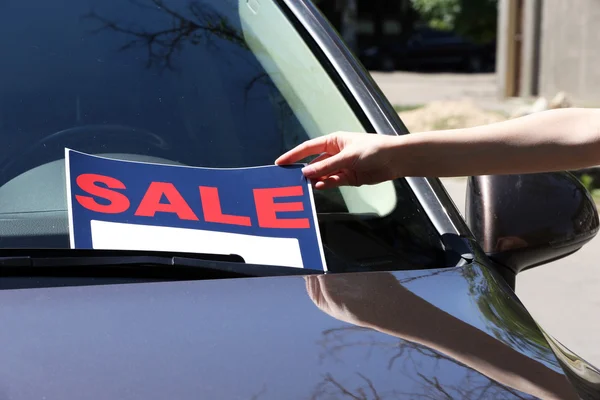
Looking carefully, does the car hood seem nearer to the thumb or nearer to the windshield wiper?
the windshield wiper

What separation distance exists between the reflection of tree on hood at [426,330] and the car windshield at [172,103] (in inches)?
10.6

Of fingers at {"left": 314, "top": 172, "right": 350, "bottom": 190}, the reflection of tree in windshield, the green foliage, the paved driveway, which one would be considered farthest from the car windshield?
the green foliage

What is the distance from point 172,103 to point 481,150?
69cm

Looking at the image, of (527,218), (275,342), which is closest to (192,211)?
(275,342)

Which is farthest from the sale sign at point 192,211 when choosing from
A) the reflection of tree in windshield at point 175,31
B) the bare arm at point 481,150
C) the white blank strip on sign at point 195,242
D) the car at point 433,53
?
the car at point 433,53

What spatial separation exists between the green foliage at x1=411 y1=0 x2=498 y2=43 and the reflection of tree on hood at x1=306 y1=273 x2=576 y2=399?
20.4 m

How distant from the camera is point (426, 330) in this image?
1499 mm

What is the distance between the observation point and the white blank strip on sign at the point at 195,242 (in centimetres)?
168

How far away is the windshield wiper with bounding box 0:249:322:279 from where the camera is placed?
5.24 ft

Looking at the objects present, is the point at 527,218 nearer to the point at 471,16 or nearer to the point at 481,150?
the point at 481,150

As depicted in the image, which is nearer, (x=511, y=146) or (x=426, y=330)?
(x=426, y=330)

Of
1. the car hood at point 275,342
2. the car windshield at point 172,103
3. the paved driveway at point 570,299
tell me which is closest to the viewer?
the car hood at point 275,342

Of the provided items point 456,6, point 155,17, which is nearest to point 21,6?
point 155,17

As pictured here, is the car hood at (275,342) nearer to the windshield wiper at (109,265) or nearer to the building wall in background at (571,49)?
the windshield wiper at (109,265)
